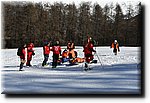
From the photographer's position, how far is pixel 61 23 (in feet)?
10.9

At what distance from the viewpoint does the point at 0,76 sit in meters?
3.32

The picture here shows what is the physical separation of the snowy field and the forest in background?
0.09 meters

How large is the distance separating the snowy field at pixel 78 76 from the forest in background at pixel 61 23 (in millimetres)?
95

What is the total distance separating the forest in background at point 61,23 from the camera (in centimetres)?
331

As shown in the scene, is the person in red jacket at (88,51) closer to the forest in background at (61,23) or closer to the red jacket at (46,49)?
the forest in background at (61,23)

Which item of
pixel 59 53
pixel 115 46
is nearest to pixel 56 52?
pixel 59 53

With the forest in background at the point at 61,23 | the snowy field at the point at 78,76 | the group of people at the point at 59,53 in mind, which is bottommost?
the snowy field at the point at 78,76

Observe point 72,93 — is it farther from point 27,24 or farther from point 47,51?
point 27,24

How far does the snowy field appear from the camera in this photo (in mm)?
3264

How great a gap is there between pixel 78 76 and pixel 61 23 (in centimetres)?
45

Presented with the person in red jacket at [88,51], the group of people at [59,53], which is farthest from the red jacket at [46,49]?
the person in red jacket at [88,51]

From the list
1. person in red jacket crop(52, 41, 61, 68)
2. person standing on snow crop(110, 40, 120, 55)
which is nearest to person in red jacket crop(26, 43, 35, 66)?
person in red jacket crop(52, 41, 61, 68)

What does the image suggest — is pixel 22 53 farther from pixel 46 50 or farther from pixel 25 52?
pixel 46 50

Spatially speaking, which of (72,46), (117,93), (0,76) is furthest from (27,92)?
(117,93)
